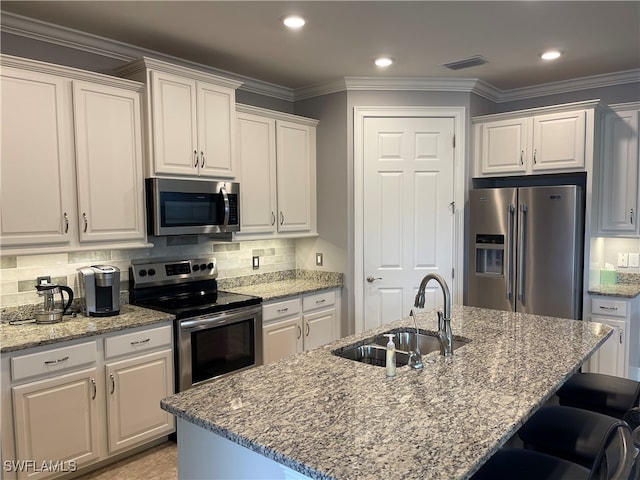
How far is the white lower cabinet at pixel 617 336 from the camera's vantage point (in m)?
3.59

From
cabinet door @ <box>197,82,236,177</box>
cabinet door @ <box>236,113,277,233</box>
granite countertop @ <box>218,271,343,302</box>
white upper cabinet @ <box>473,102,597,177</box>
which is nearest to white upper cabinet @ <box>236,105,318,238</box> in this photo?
cabinet door @ <box>236,113,277,233</box>

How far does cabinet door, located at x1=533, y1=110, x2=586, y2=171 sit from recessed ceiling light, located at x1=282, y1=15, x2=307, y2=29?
2192mm

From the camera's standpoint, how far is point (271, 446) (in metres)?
1.28

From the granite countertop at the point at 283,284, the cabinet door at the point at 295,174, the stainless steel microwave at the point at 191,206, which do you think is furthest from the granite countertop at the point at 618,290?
the stainless steel microwave at the point at 191,206

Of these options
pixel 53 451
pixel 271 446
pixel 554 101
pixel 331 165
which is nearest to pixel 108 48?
pixel 331 165

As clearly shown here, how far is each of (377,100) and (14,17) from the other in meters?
2.63

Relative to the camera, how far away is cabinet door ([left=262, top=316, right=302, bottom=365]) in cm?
357

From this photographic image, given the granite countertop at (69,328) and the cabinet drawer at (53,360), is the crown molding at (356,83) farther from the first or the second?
the cabinet drawer at (53,360)

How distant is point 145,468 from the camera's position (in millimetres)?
2762

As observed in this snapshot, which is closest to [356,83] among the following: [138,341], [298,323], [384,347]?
[298,323]

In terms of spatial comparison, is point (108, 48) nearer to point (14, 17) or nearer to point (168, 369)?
point (14, 17)

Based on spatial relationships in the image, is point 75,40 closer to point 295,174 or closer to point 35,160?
point 35,160

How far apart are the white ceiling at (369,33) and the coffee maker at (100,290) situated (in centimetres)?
147

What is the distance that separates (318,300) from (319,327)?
0.23 m
